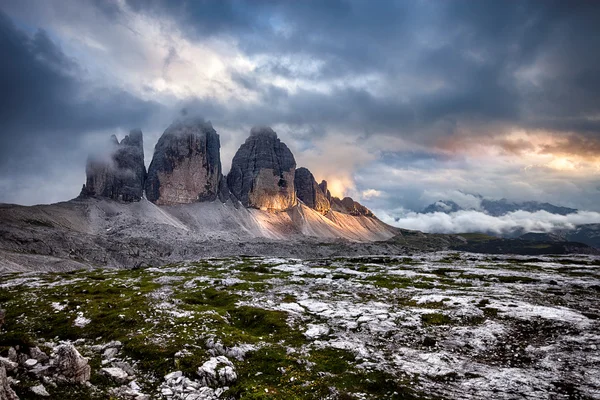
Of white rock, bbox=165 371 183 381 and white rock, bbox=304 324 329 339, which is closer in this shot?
white rock, bbox=165 371 183 381

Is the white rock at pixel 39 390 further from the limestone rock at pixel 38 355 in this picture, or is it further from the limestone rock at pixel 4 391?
the limestone rock at pixel 38 355

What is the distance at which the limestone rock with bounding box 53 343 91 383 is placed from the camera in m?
17.9

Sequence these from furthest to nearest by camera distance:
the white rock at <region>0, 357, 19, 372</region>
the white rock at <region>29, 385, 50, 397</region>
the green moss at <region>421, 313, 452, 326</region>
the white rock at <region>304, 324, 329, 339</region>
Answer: the green moss at <region>421, 313, 452, 326</region>
the white rock at <region>304, 324, 329, 339</region>
the white rock at <region>0, 357, 19, 372</region>
the white rock at <region>29, 385, 50, 397</region>

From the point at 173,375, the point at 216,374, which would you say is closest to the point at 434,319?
the point at 216,374

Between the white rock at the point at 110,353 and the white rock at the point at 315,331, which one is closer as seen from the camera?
the white rock at the point at 110,353

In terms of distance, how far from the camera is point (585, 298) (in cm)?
4916

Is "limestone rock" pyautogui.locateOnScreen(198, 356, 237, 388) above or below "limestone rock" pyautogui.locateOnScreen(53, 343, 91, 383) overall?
below

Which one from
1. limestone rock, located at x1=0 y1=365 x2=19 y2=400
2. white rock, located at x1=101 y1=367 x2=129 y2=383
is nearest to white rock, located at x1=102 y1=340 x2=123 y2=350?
white rock, located at x1=101 y1=367 x2=129 y2=383

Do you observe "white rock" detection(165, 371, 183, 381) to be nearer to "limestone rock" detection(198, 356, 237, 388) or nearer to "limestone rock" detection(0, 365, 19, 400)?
"limestone rock" detection(198, 356, 237, 388)

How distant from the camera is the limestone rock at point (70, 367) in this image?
Result: 1789cm

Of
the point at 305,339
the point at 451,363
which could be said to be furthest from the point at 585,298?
the point at 305,339

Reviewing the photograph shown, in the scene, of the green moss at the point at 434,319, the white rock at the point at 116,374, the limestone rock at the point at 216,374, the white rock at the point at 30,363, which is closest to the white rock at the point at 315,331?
the limestone rock at the point at 216,374

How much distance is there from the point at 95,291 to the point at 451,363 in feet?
194

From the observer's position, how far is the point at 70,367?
18.2 metres
